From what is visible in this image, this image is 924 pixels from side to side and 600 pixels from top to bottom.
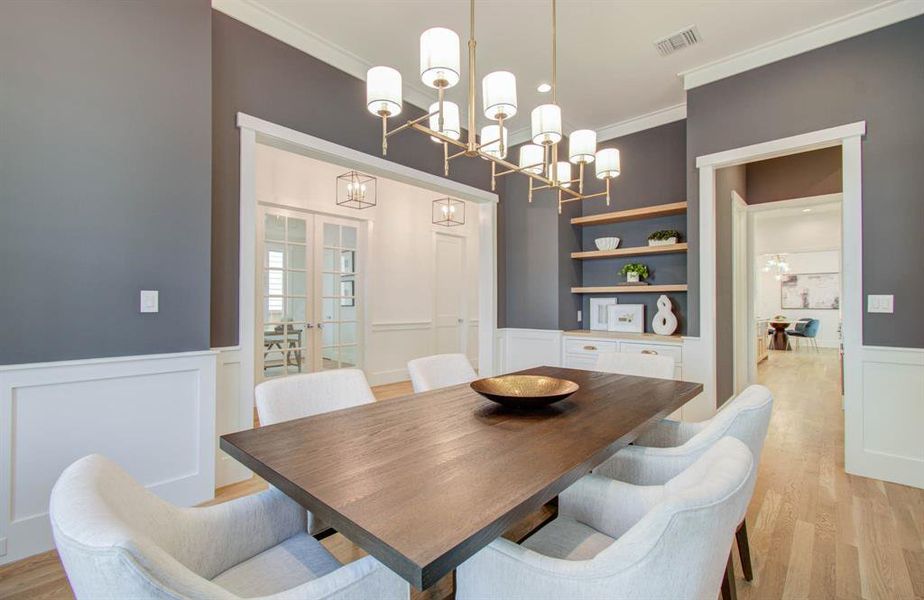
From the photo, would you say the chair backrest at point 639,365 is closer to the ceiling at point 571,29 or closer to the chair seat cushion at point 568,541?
the chair seat cushion at point 568,541

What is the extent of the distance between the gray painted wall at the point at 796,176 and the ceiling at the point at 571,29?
71.4 inches

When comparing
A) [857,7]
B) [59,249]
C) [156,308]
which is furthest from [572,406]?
[857,7]

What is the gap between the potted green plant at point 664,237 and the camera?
392 centimetres

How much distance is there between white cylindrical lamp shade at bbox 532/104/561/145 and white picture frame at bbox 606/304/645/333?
274cm

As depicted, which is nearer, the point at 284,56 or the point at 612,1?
the point at 612,1

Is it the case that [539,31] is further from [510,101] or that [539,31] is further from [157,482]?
[157,482]

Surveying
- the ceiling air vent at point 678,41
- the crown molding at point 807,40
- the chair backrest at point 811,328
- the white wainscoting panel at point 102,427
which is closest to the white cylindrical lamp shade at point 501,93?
the ceiling air vent at point 678,41

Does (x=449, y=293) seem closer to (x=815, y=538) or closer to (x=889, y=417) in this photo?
(x=889, y=417)

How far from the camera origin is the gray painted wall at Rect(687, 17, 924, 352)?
103 inches

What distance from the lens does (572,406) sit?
5.68 feet

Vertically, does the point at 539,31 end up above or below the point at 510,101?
above

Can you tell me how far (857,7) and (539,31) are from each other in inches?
79.6

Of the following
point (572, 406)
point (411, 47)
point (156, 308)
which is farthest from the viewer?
point (411, 47)

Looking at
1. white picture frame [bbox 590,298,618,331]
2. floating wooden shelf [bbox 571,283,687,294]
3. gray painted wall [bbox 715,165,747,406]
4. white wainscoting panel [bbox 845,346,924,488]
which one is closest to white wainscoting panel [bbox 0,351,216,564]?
floating wooden shelf [bbox 571,283,687,294]
